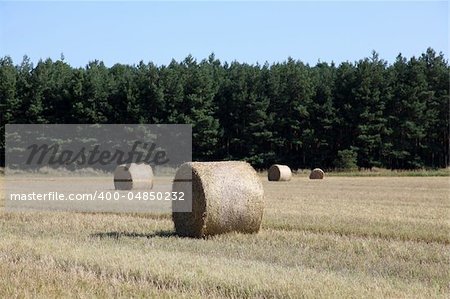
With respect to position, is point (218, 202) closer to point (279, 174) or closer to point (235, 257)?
point (235, 257)

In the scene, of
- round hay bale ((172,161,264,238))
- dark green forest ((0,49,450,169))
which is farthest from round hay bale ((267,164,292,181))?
round hay bale ((172,161,264,238))

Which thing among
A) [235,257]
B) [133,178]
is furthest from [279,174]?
[235,257]

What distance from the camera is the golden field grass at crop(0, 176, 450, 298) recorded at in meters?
6.65

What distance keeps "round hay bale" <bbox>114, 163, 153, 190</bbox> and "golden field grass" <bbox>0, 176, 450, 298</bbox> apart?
11344 mm

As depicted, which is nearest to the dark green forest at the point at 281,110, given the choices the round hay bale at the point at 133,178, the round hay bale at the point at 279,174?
the round hay bale at the point at 279,174

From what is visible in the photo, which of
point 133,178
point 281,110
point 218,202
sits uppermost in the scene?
point 281,110

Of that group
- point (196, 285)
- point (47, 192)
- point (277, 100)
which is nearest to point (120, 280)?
point (196, 285)

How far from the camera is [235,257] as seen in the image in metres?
8.95

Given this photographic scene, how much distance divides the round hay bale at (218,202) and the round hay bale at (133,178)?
13.9 meters

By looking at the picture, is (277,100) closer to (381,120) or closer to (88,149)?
(381,120)

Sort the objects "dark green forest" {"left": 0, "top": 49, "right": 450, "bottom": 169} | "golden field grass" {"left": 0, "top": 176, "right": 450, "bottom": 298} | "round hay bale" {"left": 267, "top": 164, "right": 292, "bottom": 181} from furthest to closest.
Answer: "dark green forest" {"left": 0, "top": 49, "right": 450, "bottom": 169} < "round hay bale" {"left": 267, "top": 164, "right": 292, "bottom": 181} < "golden field grass" {"left": 0, "top": 176, "right": 450, "bottom": 298}

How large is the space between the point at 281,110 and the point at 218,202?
4551 centimetres

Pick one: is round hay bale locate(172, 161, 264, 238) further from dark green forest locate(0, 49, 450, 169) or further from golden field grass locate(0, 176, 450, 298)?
dark green forest locate(0, 49, 450, 169)

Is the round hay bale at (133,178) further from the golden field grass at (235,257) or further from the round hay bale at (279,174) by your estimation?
the golden field grass at (235,257)
